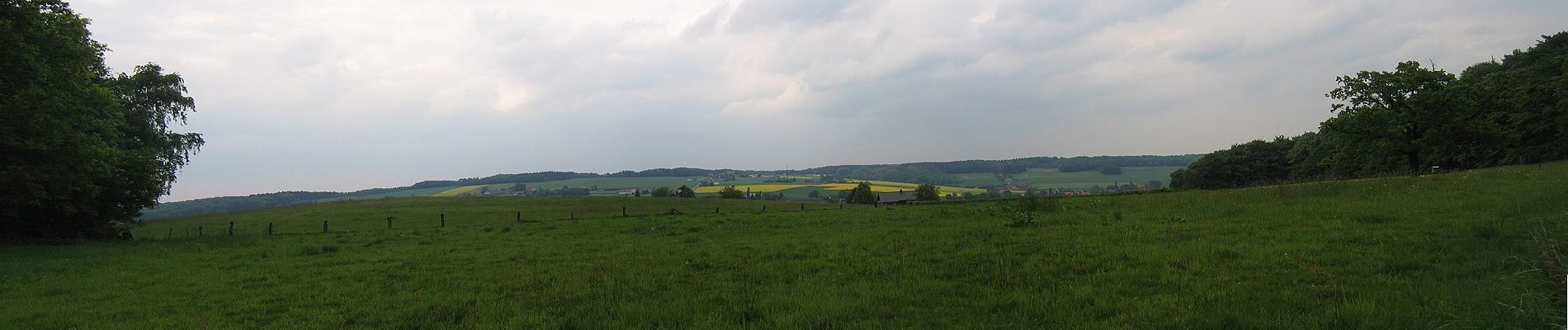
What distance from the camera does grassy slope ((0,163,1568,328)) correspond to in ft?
23.0

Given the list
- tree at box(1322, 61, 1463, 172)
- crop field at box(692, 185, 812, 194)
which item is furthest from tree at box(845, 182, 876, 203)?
tree at box(1322, 61, 1463, 172)

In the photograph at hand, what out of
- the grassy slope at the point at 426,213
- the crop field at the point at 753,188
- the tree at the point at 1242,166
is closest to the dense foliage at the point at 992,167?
the crop field at the point at 753,188

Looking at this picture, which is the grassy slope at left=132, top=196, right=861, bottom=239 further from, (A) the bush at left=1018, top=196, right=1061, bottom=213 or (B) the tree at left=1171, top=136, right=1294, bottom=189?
(B) the tree at left=1171, top=136, right=1294, bottom=189

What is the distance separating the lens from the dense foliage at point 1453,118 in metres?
42.7

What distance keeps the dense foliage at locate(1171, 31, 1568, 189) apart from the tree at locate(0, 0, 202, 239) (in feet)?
178

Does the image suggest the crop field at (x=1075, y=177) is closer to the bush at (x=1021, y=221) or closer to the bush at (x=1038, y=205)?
the bush at (x=1038, y=205)

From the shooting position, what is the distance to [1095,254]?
11.0 meters

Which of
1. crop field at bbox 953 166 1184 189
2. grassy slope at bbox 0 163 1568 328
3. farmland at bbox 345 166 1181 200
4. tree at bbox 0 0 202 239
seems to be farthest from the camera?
crop field at bbox 953 166 1184 189

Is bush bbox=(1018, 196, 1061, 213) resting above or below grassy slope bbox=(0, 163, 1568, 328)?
above

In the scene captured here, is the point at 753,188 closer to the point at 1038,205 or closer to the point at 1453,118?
the point at 1453,118

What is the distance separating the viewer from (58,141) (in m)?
20.7

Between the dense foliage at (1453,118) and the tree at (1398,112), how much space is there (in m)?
0.06

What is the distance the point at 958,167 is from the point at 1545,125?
134394 mm

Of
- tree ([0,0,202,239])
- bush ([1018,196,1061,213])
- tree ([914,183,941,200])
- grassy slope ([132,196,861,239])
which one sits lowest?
tree ([914,183,941,200])
